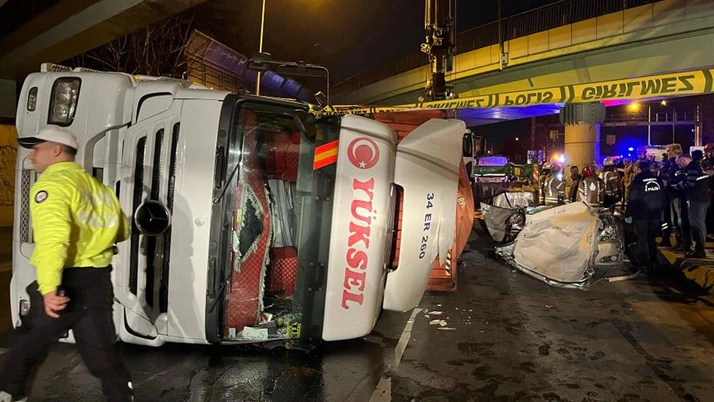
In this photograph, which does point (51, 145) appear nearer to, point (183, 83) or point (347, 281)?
point (183, 83)

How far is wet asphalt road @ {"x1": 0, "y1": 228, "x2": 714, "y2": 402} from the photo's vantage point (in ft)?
12.5

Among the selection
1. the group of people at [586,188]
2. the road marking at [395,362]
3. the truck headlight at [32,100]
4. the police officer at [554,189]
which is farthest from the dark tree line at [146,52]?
the road marking at [395,362]

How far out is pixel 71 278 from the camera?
300cm

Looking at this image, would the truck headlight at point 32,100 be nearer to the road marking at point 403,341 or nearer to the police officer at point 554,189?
Answer: the road marking at point 403,341

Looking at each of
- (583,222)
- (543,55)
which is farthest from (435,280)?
(543,55)

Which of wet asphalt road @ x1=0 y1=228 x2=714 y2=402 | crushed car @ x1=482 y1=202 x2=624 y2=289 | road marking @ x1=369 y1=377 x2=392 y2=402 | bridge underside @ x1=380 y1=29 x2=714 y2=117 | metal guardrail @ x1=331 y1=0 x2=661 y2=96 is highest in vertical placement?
metal guardrail @ x1=331 y1=0 x2=661 y2=96

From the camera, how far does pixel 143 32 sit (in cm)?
1470

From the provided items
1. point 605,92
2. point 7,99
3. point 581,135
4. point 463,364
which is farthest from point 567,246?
point 581,135

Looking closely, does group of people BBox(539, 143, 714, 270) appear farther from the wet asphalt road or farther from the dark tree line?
the dark tree line

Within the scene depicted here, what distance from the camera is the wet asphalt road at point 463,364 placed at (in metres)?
3.79

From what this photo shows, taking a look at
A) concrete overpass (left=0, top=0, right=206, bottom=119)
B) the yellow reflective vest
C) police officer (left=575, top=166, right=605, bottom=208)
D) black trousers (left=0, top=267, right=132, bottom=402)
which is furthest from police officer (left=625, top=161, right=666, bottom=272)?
concrete overpass (left=0, top=0, right=206, bottom=119)

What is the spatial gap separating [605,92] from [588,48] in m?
14.6

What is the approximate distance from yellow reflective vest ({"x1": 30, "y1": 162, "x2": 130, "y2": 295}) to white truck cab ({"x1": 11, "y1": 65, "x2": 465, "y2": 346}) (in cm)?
62

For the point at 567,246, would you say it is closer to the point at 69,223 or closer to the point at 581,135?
the point at 69,223
